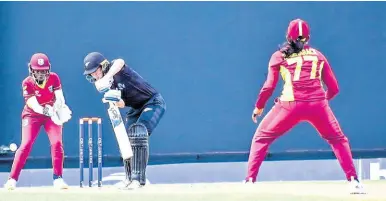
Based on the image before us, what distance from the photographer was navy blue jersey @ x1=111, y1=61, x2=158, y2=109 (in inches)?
254

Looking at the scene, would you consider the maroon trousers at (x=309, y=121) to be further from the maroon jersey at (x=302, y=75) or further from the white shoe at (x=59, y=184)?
the white shoe at (x=59, y=184)

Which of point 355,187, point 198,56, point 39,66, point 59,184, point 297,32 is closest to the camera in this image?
point 355,187

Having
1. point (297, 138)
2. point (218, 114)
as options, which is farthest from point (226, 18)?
point (297, 138)

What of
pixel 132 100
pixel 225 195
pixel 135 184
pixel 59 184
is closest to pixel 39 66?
pixel 59 184

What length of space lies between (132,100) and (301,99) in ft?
5.03

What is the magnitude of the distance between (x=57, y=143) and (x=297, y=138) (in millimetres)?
3571

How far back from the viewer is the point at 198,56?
10.0 m

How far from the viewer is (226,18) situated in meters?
10.0

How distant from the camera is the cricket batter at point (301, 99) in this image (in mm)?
6551

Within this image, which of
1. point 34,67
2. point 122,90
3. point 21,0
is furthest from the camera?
point 21,0

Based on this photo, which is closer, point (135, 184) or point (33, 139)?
point (135, 184)

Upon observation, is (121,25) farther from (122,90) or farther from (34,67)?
(122,90)

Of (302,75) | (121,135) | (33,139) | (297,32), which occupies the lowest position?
(33,139)

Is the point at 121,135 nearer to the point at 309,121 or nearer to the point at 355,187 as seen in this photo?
the point at 309,121
